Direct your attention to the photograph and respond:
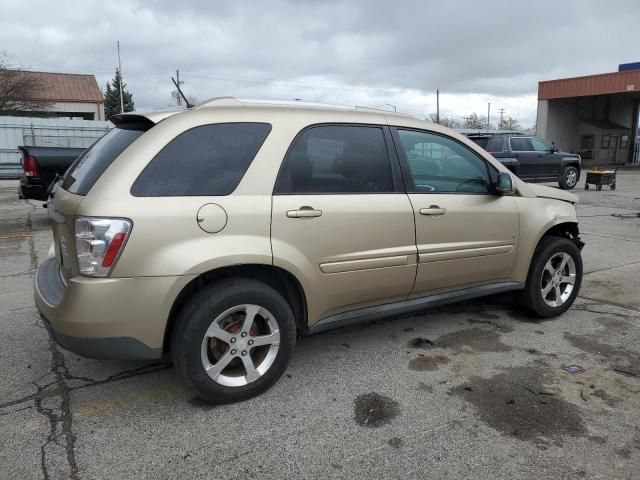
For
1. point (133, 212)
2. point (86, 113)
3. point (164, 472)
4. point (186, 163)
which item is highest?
point (86, 113)

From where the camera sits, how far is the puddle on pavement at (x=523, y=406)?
9.22 feet

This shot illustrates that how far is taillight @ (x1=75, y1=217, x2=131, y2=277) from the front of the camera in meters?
2.63

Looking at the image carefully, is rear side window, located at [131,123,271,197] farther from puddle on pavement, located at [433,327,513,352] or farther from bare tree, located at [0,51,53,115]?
bare tree, located at [0,51,53,115]

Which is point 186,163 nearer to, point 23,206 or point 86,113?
point 23,206

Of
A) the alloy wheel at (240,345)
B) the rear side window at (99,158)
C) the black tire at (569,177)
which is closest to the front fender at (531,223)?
the alloy wheel at (240,345)

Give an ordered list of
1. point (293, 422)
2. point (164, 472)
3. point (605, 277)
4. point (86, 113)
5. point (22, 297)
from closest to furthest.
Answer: point (164, 472), point (293, 422), point (22, 297), point (605, 277), point (86, 113)

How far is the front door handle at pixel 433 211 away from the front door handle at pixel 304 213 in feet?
2.84

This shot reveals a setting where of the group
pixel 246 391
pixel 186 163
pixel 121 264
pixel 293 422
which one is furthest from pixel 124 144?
pixel 293 422

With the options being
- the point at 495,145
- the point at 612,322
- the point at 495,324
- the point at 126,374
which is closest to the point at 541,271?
the point at 495,324

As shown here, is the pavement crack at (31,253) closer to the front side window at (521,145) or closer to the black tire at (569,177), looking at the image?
the front side window at (521,145)

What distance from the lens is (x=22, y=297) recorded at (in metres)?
5.12

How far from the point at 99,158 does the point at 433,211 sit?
2225 mm

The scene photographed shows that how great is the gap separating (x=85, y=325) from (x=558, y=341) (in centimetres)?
341

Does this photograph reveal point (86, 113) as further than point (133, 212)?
Yes
